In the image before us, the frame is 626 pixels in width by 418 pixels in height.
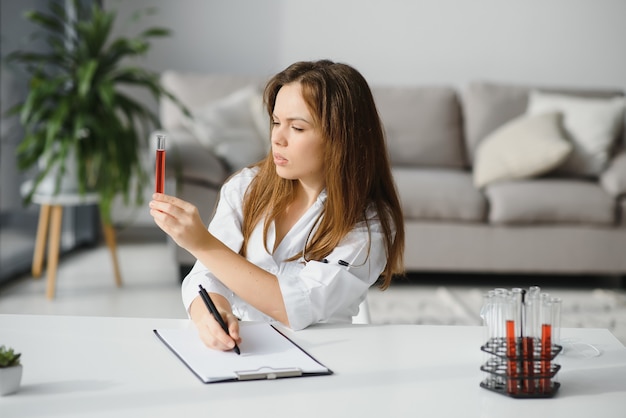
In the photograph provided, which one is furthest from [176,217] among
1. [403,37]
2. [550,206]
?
[403,37]

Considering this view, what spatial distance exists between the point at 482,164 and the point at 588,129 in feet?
1.84

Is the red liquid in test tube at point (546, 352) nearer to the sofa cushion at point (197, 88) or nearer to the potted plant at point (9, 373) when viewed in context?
the potted plant at point (9, 373)

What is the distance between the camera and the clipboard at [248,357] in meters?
1.12

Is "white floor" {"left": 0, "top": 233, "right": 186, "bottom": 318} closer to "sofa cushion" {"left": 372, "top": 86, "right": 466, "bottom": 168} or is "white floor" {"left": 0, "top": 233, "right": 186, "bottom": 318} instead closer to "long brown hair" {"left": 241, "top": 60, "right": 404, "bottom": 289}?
"sofa cushion" {"left": 372, "top": 86, "right": 466, "bottom": 168}

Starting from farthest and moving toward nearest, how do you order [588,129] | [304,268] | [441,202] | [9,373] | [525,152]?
1. [588,129]
2. [525,152]
3. [441,202]
4. [304,268]
5. [9,373]

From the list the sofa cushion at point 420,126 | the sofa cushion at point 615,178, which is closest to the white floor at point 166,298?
the sofa cushion at point 615,178

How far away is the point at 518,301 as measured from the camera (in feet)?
3.66

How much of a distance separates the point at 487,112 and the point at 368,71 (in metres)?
0.86

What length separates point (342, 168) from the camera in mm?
1546

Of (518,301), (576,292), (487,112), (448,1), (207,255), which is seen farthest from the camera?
(448,1)

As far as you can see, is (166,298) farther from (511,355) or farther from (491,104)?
(511,355)

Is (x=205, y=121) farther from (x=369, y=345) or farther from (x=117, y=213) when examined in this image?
(x=369, y=345)

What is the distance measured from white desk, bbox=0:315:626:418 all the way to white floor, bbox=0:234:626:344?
6.18ft

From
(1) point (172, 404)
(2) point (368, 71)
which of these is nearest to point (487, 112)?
(2) point (368, 71)
